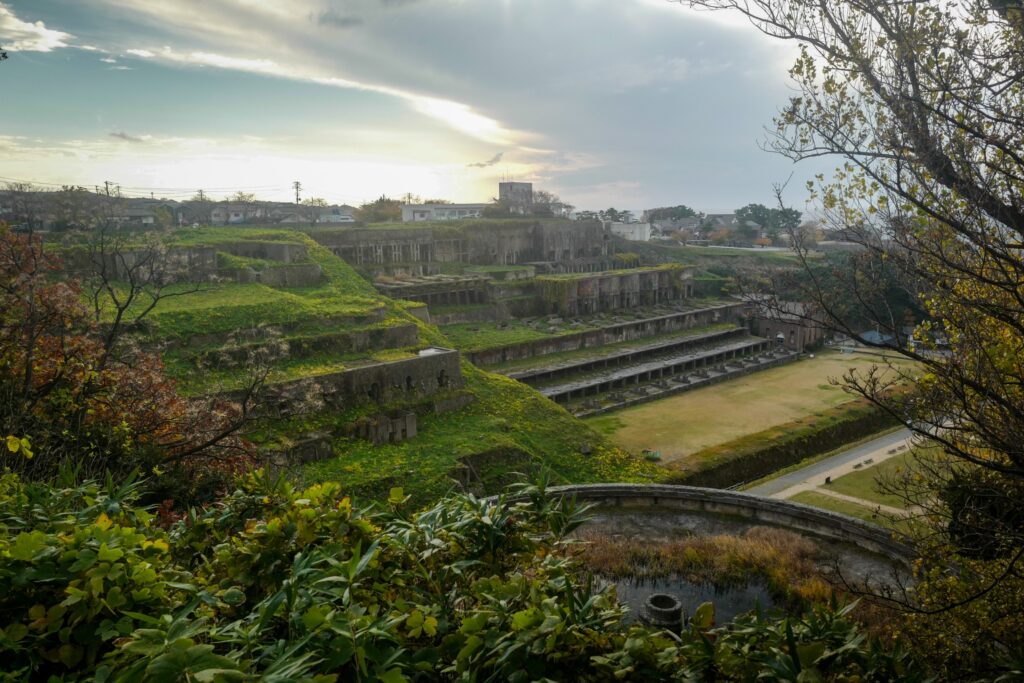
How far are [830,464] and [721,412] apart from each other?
5.74 metres

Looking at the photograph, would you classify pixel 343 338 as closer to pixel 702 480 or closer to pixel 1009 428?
pixel 702 480

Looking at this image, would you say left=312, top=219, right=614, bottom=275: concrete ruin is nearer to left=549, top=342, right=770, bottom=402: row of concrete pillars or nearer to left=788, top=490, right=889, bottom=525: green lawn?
left=549, top=342, right=770, bottom=402: row of concrete pillars

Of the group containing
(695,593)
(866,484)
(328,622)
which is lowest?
(866,484)

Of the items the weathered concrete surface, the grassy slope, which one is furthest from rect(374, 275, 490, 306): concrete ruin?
the grassy slope

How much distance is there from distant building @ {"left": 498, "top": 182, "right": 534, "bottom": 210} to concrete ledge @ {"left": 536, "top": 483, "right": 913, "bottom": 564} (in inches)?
2174

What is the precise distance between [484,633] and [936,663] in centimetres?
594

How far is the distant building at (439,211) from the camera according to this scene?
58.5 m

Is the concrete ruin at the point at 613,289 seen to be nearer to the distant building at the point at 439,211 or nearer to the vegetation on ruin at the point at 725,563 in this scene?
the distant building at the point at 439,211

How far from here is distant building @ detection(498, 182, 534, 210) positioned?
6746 cm

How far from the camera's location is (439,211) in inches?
2468

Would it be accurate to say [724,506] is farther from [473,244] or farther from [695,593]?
[473,244]

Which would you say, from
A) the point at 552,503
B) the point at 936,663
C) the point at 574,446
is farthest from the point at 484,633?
the point at 574,446

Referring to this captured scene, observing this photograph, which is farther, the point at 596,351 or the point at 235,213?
the point at 235,213

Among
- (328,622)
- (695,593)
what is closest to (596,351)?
(695,593)
